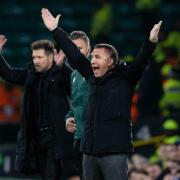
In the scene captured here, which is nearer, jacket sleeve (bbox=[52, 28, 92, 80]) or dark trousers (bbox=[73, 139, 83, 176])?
jacket sleeve (bbox=[52, 28, 92, 80])

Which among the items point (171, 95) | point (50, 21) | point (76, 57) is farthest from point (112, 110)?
point (171, 95)

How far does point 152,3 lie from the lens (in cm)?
1630

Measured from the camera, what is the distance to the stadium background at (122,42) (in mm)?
12953

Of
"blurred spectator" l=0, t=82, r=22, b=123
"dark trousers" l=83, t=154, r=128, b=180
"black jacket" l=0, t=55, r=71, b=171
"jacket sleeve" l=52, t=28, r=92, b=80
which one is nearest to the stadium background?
"blurred spectator" l=0, t=82, r=22, b=123

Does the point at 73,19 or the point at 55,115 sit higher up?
the point at 73,19

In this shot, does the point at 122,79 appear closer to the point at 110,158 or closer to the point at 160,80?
the point at 110,158

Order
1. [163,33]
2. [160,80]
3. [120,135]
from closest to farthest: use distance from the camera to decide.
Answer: [120,135], [160,80], [163,33]

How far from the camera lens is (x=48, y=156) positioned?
8969mm

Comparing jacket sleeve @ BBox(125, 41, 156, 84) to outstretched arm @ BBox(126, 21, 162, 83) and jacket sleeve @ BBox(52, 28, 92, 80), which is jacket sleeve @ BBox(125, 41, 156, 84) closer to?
outstretched arm @ BBox(126, 21, 162, 83)

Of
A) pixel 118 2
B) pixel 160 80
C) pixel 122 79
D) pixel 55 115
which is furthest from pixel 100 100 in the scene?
pixel 118 2

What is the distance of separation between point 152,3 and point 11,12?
3532 millimetres

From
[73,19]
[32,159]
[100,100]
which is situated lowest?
[32,159]

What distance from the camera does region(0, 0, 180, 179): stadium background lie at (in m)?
13.0

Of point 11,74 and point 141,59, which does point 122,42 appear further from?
point 141,59
